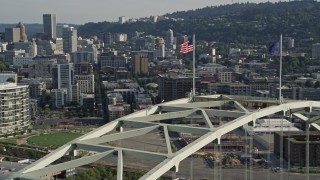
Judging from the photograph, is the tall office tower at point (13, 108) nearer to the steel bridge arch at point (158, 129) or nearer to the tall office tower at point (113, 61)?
the steel bridge arch at point (158, 129)

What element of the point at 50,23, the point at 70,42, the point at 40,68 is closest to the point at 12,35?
the point at 70,42

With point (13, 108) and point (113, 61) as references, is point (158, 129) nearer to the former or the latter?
point (13, 108)

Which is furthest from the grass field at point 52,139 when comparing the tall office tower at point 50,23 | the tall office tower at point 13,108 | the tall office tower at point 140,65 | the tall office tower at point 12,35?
the tall office tower at point 50,23

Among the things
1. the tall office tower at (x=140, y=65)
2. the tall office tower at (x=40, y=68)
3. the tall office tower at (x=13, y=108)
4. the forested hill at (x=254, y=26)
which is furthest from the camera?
the forested hill at (x=254, y=26)

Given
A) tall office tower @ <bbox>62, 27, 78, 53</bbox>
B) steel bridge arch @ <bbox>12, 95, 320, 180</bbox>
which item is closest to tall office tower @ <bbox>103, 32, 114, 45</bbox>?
tall office tower @ <bbox>62, 27, 78, 53</bbox>

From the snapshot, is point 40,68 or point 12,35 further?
point 12,35

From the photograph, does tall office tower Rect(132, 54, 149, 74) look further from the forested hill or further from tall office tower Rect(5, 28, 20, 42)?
tall office tower Rect(5, 28, 20, 42)
